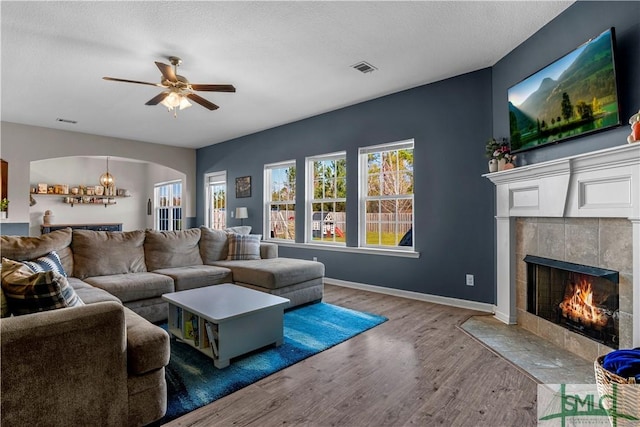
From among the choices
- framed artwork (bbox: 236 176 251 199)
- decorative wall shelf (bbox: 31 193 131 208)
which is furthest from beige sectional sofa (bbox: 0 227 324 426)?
decorative wall shelf (bbox: 31 193 131 208)

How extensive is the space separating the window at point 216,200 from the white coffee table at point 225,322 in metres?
4.74

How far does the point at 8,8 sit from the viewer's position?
2.49 m

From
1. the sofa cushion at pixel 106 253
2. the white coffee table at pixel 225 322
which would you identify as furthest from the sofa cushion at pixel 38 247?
the white coffee table at pixel 225 322

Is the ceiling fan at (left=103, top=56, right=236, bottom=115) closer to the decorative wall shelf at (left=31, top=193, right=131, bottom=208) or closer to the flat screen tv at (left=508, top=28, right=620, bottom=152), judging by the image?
the flat screen tv at (left=508, top=28, right=620, bottom=152)

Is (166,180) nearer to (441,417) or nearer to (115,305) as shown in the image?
(115,305)

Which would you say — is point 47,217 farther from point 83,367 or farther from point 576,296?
point 576,296

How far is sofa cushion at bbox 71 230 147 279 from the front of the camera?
3268 mm

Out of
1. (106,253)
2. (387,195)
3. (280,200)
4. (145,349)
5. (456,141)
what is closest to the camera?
(145,349)

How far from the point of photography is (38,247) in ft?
9.48

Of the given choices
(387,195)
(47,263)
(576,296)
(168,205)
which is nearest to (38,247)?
(47,263)

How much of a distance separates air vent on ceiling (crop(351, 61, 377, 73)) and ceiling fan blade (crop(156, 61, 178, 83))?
184 cm

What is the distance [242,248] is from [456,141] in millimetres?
3014

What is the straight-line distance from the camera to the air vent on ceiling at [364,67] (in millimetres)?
3473

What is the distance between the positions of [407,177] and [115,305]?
3.66m
